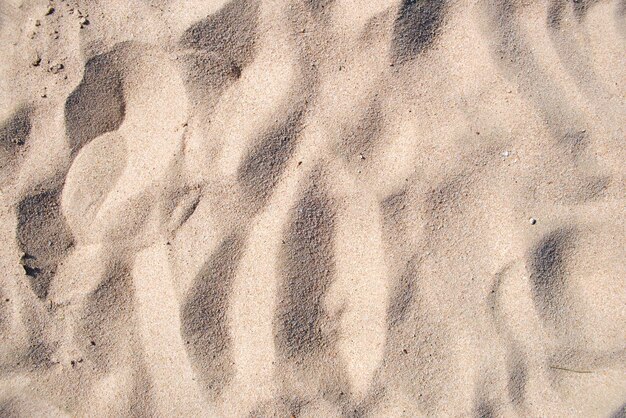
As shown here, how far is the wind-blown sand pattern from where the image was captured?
1.38 metres

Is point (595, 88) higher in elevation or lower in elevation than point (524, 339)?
higher

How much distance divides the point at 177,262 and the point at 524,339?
38.1 inches

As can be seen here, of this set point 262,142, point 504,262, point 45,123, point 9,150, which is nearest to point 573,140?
point 504,262

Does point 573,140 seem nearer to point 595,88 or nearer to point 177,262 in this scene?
point 595,88

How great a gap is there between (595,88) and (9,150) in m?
1.67

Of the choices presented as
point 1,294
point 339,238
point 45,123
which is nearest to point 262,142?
point 339,238

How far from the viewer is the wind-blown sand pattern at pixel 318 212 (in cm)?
138

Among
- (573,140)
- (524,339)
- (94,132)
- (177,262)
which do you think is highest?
(94,132)

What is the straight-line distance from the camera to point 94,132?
4.75ft

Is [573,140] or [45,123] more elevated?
[45,123]

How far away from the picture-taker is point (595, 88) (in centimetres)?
143

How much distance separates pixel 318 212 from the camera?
1.40 meters

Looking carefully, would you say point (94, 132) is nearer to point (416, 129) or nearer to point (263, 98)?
point (263, 98)

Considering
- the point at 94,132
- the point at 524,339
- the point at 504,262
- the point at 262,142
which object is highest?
the point at 94,132
